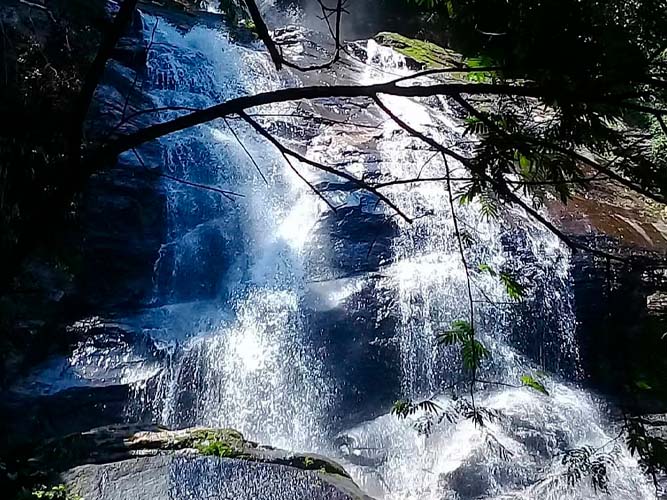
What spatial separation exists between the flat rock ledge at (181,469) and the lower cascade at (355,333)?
315cm

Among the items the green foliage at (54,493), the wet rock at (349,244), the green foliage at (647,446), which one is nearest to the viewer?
the green foliage at (647,446)

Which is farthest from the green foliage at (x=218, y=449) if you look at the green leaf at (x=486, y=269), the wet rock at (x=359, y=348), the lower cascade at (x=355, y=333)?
the wet rock at (x=359, y=348)

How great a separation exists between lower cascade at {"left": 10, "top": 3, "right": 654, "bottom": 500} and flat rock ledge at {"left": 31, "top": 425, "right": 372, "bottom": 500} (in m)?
3.15

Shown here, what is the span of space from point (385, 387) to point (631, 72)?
26.5 feet

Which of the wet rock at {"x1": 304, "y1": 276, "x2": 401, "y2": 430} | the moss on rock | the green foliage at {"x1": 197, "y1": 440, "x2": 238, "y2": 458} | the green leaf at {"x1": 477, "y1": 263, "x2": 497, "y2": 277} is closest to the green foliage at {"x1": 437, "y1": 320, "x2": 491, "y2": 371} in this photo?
the green leaf at {"x1": 477, "y1": 263, "x2": 497, "y2": 277}

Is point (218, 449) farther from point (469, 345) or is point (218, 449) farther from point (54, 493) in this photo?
point (469, 345)

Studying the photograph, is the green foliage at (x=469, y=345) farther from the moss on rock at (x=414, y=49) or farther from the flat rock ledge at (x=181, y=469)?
the moss on rock at (x=414, y=49)

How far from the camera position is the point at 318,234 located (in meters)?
11.2

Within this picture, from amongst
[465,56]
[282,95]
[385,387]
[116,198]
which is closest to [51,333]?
[116,198]

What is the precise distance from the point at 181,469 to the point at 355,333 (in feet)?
17.2

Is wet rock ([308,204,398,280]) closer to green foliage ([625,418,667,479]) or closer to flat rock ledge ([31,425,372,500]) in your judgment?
flat rock ledge ([31,425,372,500])

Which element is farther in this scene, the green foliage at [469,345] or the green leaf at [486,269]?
the green leaf at [486,269]

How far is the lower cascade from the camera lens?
812 centimetres

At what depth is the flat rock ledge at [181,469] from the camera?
437 cm
